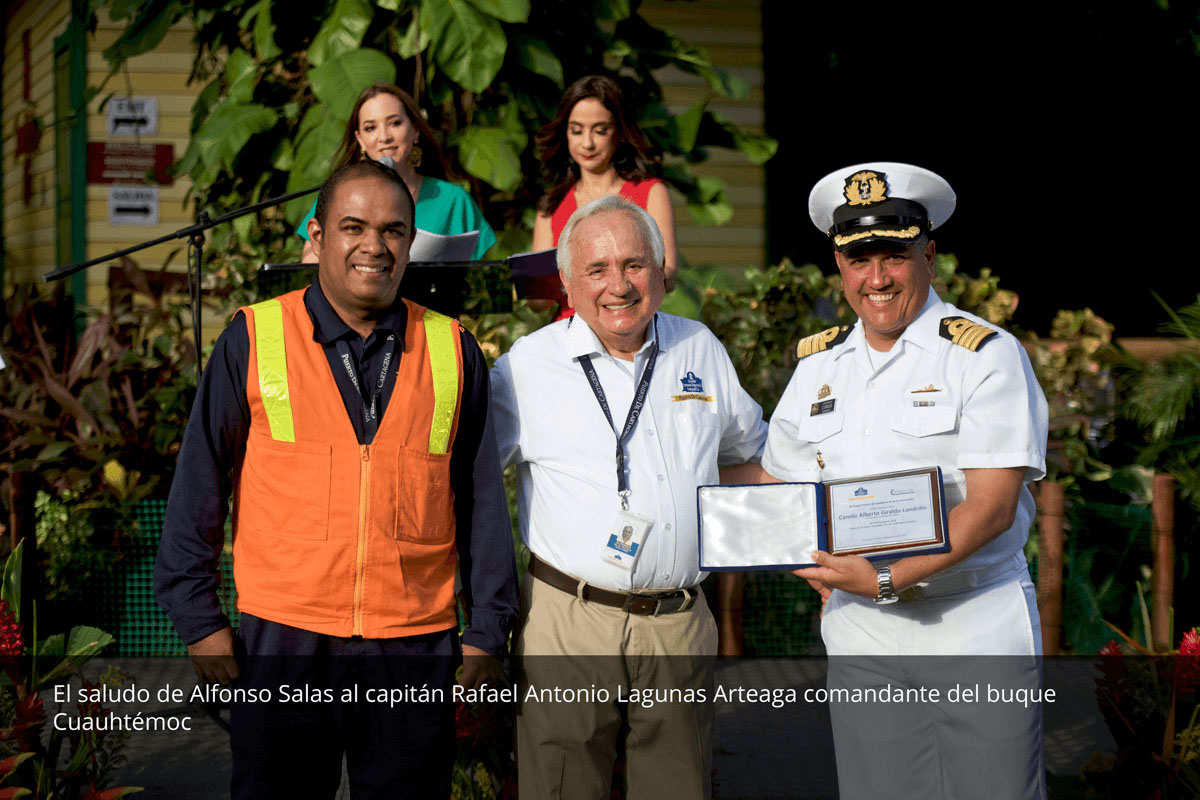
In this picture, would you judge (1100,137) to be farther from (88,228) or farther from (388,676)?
(388,676)

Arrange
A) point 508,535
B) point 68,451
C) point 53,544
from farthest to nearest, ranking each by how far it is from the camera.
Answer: point 68,451 → point 53,544 → point 508,535

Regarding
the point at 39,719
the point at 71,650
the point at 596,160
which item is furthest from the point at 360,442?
the point at 596,160

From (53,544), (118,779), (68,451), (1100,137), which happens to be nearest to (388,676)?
(118,779)

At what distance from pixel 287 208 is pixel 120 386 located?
1269mm

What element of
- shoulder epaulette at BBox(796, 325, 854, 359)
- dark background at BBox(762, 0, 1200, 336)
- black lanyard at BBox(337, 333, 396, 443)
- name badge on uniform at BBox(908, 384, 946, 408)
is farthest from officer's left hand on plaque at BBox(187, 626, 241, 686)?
dark background at BBox(762, 0, 1200, 336)

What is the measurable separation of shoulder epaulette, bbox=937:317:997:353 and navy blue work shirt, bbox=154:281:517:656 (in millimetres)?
1162

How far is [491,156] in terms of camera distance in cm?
658

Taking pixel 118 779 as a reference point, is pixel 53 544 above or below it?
above

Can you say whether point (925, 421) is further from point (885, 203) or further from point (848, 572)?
point (885, 203)

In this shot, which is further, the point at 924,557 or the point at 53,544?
the point at 53,544

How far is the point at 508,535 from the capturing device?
10.6ft

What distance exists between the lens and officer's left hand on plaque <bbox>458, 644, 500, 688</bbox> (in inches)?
124

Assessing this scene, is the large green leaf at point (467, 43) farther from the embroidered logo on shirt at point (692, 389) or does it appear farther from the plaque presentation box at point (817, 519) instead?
the plaque presentation box at point (817, 519)

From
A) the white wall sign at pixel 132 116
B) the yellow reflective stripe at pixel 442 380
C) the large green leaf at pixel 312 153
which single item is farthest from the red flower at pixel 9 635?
the white wall sign at pixel 132 116
